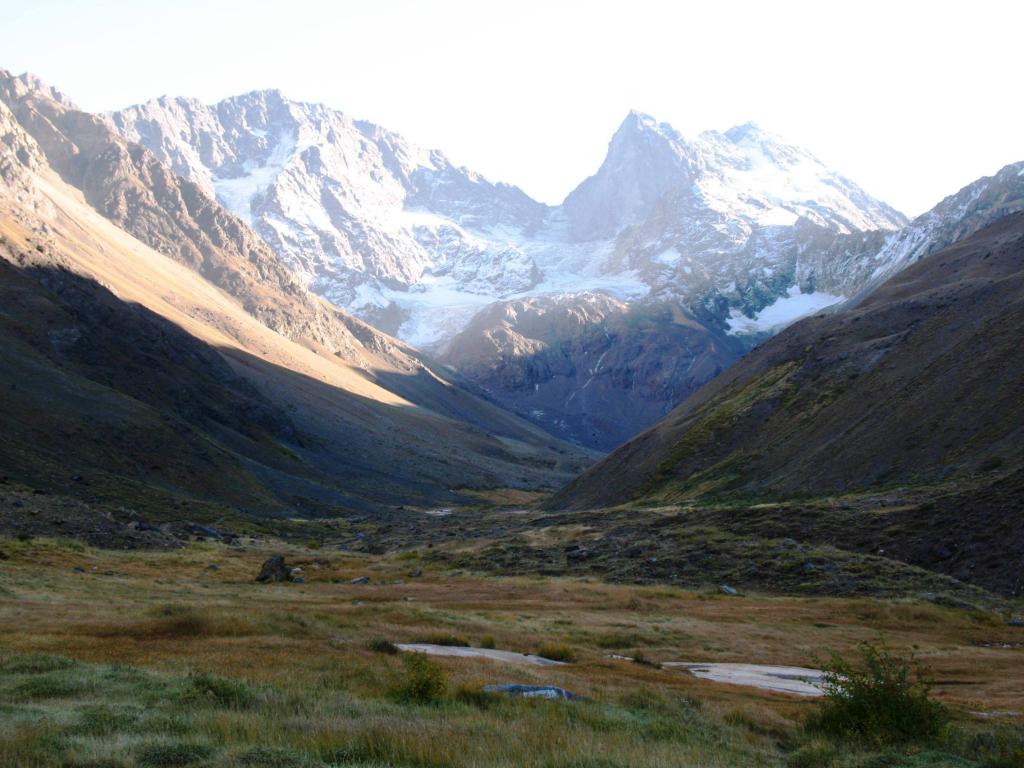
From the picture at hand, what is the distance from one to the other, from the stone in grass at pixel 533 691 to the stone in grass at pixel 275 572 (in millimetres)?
38523

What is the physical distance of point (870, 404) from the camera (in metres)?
80.4

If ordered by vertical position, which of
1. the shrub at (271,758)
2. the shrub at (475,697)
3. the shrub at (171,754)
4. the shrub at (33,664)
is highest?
the shrub at (271,758)

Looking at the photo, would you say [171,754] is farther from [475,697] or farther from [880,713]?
[880,713]

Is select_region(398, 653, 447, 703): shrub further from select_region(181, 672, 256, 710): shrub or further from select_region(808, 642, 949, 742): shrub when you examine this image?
select_region(808, 642, 949, 742): shrub

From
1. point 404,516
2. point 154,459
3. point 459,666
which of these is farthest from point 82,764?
point 404,516

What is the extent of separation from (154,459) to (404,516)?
134ft

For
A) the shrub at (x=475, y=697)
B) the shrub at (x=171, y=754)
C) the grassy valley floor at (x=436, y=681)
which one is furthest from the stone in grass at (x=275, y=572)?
the shrub at (x=171, y=754)

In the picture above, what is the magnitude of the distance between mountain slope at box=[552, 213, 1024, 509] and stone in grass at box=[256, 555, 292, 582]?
148 ft

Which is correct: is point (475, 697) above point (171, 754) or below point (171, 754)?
below

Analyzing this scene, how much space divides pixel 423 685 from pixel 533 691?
2.82 metres

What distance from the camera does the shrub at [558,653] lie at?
28.9 meters

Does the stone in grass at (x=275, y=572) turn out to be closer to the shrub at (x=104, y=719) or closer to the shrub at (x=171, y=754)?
the shrub at (x=104, y=719)

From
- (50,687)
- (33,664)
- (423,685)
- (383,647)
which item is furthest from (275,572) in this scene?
(423,685)

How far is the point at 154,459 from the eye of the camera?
347ft
